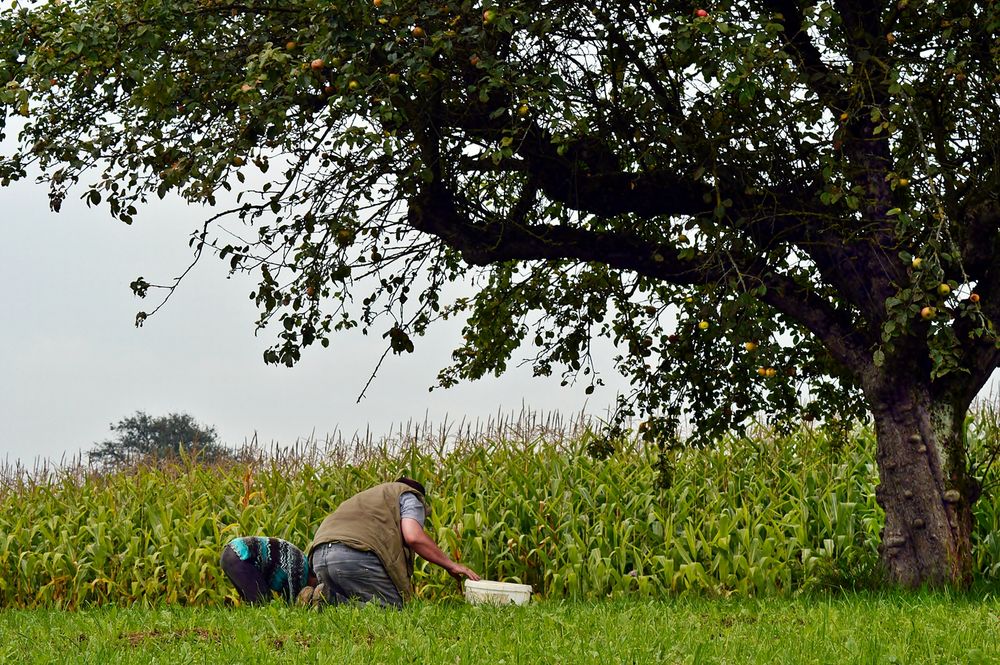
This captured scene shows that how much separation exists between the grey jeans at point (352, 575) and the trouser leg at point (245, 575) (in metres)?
0.91

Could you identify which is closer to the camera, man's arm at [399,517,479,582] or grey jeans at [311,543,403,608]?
man's arm at [399,517,479,582]

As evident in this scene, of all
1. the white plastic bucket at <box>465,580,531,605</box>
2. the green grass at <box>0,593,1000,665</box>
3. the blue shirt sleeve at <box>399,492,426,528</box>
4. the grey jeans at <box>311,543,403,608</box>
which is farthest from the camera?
the blue shirt sleeve at <box>399,492,426,528</box>

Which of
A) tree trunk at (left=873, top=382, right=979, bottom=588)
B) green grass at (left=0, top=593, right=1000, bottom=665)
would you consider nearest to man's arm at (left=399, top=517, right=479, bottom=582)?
green grass at (left=0, top=593, right=1000, bottom=665)

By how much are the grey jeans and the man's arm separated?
341mm

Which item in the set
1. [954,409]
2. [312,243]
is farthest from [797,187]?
[312,243]

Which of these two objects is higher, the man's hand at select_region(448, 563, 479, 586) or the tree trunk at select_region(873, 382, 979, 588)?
the tree trunk at select_region(873, 382, 979, 588)

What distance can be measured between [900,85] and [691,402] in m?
4.61

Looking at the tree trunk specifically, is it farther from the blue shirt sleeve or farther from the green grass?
the blue shirt sleeve

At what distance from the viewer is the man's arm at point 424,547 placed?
26.4ft

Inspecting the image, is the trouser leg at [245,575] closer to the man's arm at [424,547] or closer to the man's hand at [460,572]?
the man's arm at [424,547]

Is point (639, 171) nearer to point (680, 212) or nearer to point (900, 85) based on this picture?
point (680, 212)

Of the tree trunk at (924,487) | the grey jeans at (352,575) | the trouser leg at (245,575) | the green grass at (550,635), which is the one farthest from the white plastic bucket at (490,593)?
the tree trunk at (924,487)

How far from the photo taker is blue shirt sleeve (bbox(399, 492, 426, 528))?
833cm

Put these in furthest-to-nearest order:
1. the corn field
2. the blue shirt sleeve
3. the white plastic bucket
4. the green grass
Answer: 1. the corn field
2. the blue shirt sleeve
3. the white plastic bucket
4. the green grass
